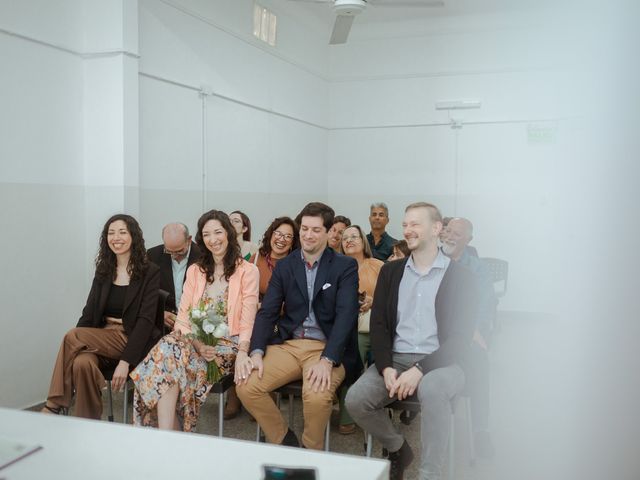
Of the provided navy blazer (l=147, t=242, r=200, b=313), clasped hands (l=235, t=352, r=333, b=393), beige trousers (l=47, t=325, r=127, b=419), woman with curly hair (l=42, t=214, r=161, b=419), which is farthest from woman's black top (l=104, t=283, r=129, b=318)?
clasped hands (l=235, t=352, r=333, b=393)

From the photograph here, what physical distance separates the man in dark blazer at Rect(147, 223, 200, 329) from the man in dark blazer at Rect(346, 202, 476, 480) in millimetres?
1591

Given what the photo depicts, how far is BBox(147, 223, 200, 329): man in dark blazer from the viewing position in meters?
3.76

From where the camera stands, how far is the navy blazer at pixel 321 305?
281 centimetres

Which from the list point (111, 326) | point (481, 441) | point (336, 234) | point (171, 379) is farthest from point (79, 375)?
point (336, 234)

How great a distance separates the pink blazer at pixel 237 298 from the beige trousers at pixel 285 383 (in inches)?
9.9

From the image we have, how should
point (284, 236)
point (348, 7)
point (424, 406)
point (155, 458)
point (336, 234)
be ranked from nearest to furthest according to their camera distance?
point (155, 458) < point (424, 406) < point (284, 236) < point (348, 7) < point (336, 234)

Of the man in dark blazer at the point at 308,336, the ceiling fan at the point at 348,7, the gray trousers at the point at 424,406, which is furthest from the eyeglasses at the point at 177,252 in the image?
the ceiling fan at the point at 348,7

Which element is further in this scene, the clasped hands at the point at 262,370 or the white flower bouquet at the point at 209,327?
the white flower bouquet at the point at 209,327

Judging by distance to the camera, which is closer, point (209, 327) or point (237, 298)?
point (209, 327)

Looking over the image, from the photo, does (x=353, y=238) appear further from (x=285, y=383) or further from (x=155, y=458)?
(x=155, y=458)

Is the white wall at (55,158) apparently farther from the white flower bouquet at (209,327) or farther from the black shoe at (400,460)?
the black shoe at (400,460)

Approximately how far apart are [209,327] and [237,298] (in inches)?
11.1

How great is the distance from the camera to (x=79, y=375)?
2.86 meters

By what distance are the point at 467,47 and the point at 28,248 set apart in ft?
11.6
